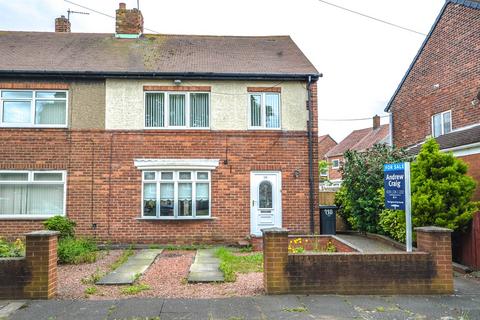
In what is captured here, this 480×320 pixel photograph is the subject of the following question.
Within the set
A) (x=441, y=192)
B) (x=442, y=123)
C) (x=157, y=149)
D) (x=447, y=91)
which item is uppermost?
(x=447, y=91)

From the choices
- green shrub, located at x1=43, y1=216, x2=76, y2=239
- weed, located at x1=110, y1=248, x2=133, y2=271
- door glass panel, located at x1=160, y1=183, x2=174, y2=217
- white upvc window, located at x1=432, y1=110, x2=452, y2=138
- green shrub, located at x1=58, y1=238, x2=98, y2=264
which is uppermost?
white upvc window, located at x1=432, y1=110, x2=452, y2=138

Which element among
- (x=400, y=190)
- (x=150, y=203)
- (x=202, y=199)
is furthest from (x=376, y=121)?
(x=400, y=190)

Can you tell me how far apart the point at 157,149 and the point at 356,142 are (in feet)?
113

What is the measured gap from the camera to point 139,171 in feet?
44.9

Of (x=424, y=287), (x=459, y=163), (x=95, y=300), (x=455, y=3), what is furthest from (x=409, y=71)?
(x=95, y=300)

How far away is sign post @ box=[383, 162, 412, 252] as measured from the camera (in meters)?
8.17

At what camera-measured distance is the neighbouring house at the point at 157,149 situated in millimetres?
13469

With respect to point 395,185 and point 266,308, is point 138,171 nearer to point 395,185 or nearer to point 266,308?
point 395,185

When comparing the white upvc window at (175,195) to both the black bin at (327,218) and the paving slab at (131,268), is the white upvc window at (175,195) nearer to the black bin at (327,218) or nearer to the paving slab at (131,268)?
the paving slab at (131,268)

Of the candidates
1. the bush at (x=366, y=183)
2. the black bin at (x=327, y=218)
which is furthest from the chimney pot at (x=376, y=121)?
the black bin at (x=327, y=218)

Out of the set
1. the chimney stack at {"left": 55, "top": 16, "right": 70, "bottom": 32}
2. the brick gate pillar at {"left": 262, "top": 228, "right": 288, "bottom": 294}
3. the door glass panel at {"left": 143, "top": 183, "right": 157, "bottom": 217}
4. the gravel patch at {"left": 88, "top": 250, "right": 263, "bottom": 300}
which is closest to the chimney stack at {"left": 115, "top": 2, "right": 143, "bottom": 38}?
the chimney stack at {"left": 55, "top": 16, "right": 70, "bottom": 32}

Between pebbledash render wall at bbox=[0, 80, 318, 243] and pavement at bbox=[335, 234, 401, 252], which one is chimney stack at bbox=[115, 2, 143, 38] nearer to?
pebbledash render wall at bbox=[0, 80, 318, 243]

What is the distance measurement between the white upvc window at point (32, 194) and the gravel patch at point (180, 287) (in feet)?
17.4

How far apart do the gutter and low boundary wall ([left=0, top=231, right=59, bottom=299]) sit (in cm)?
767
